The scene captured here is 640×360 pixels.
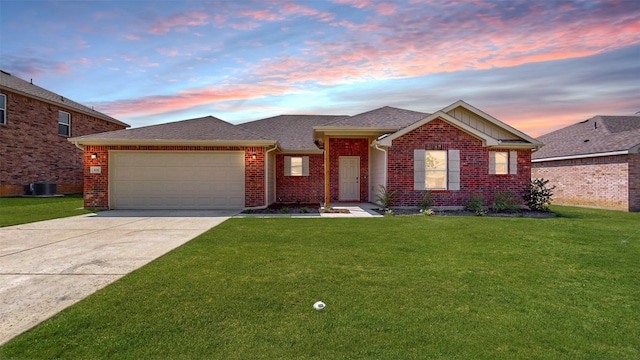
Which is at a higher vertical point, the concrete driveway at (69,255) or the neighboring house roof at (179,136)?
the neighboring house roof at (179,136)

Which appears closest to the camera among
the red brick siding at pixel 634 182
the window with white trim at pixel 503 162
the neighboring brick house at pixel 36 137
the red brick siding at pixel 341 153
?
the window with white trim at pixel 503 162

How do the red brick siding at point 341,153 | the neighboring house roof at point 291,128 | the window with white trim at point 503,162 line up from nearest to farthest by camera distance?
1. the window with white trim at point 503,162
2. the red brick siding at point 341,153
3. the neighboring house roof at point 291,128

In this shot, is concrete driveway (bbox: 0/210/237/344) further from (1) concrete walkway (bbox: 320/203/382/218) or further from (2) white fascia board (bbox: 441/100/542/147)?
(2) white fascia board (bbox: 441/100/542/147)

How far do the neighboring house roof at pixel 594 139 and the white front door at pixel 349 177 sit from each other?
1080cm

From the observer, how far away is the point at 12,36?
11.4 metres

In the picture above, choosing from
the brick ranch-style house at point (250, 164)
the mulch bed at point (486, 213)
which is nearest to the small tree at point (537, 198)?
the brick ranch-style house at point (250, 164)

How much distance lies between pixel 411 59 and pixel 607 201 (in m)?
11.3

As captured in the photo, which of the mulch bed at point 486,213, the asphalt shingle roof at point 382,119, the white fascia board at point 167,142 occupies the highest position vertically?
the asphalt shingle roof at point 382,119

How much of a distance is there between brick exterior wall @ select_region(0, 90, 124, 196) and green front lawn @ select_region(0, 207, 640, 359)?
19043 millimetres

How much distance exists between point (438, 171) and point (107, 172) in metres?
13.3

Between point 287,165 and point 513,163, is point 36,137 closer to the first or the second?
point 287,165

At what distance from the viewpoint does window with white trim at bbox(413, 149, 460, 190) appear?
44.2 ft

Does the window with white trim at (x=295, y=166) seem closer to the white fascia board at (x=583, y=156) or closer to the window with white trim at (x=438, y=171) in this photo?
the window with white trim at (x=438, y=171)

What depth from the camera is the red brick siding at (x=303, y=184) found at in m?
17.0
